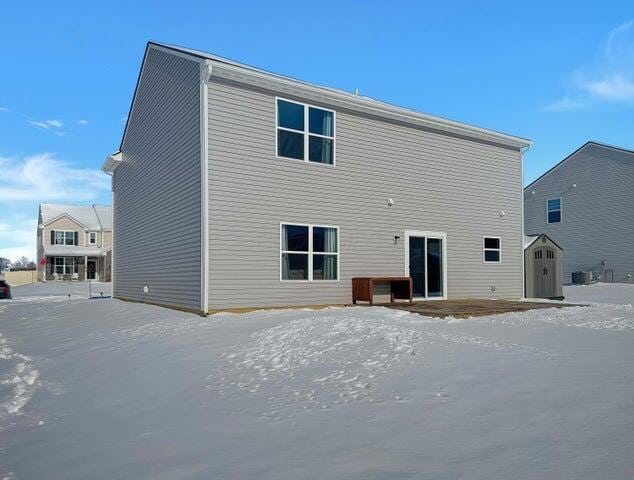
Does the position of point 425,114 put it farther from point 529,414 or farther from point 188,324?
point 529,414

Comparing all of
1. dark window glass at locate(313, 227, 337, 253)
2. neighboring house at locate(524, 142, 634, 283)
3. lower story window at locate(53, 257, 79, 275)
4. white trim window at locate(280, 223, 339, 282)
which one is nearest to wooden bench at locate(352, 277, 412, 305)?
white trim window at locate(280, 223, 339, 282)

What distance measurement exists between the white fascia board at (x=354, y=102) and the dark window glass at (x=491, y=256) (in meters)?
3.69

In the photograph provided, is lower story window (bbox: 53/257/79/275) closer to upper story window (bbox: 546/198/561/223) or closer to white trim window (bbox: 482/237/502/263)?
upper story window (bbox: 546/198/561/223)

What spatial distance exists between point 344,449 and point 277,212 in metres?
9.21

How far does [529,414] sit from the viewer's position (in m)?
4.27

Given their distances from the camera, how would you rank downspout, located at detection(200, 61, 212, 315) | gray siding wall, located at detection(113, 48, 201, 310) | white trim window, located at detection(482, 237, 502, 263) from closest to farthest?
downspout, located at detection(200, 61, 212, 315) → gray siding wall, located at detection(113, 48, 201, 310) → white trim window, located at detection(482, 237, 502, 263)

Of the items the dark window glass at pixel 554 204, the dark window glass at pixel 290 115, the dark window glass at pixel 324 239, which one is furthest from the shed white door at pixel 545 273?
the dark window glass at pixel 554 204

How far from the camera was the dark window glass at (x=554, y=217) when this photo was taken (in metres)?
30.7

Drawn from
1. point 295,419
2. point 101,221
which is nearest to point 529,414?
point 295,419

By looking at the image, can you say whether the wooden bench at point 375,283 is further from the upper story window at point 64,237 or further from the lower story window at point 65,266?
the upper story window at point 64,237

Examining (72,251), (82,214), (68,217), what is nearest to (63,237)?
(68,217)

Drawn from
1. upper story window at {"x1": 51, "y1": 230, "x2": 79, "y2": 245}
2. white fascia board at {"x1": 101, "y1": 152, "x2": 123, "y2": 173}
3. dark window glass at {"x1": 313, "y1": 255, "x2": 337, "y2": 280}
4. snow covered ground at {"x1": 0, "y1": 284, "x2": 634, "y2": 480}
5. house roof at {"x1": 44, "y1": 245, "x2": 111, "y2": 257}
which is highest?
white fascia board at {"x1": 101, "y1": 152, "x2": 123, "y2": 173}

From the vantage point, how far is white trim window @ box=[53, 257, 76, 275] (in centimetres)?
4591

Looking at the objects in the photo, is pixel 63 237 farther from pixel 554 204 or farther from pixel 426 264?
pixel 426 264
